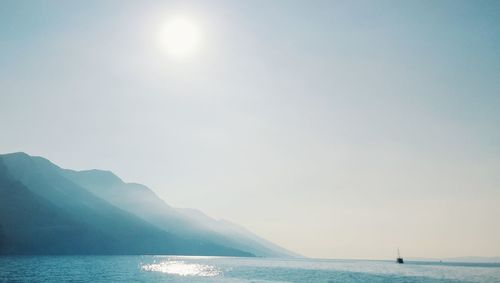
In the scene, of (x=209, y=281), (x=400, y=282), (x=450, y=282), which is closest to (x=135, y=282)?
(x=209, y=281)

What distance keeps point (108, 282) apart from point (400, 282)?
89.3m

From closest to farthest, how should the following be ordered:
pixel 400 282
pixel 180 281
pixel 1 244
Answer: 1. pixel 180 281
2. pixel 400 282
3. pixel 1 244

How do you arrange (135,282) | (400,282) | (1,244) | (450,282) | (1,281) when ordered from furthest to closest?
(1,244) → (450,282) → (400,282) → (135,282) → (1,281)

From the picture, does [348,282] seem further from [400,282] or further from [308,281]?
[400,282]

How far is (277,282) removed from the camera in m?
92.6

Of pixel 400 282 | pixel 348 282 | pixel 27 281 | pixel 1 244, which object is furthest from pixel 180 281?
pixel 1 244

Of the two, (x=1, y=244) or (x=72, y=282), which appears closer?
(x=72, y=282)

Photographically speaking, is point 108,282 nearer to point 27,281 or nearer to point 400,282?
point 27,281

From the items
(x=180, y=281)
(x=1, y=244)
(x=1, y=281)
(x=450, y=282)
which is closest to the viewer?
(x=1, y=281)

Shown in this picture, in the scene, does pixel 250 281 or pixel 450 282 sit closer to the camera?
pixel 250 281

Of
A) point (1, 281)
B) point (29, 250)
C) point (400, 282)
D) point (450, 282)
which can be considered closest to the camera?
point (1, 281)

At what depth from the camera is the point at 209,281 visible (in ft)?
287

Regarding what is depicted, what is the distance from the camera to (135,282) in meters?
78.8

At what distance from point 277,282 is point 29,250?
187 meters
